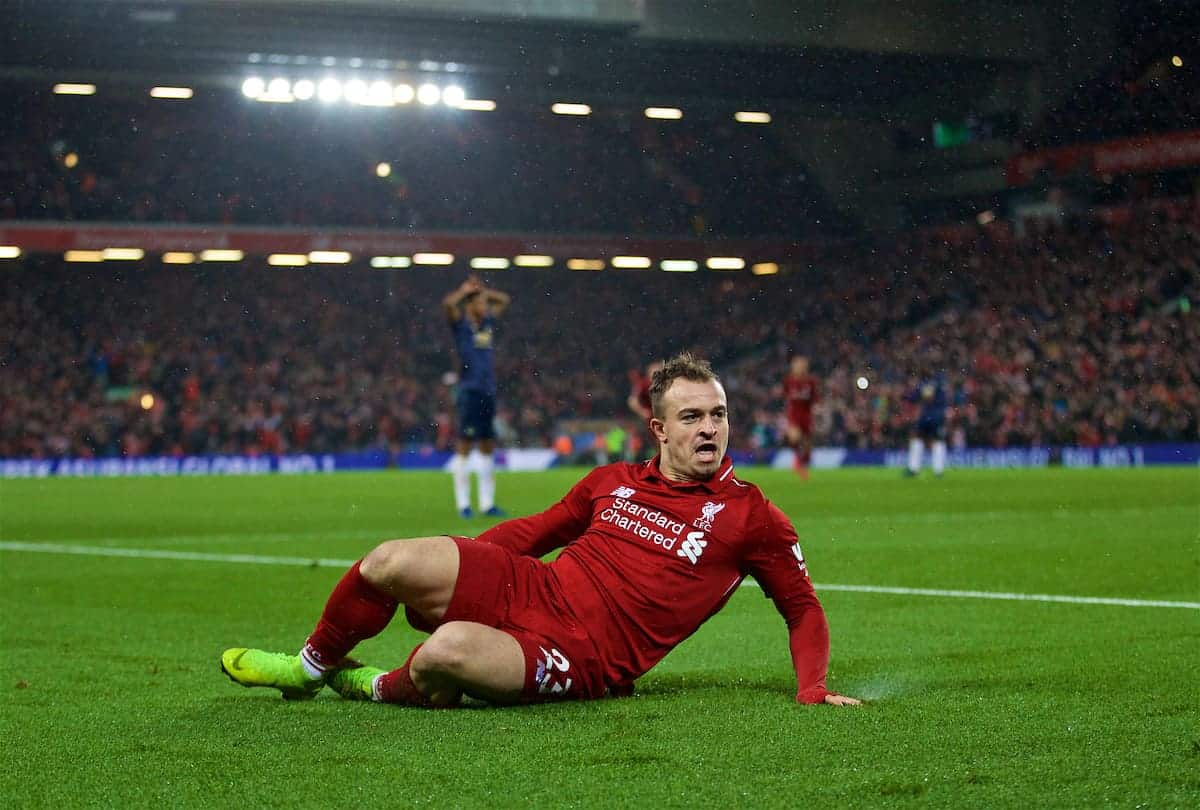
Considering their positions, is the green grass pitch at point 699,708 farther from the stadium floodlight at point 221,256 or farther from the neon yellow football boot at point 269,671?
the stadium floodlight at point 221,256

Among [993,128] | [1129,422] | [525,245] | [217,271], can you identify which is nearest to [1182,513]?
[1129,422]

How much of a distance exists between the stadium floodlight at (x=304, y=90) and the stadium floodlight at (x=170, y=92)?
2786mm

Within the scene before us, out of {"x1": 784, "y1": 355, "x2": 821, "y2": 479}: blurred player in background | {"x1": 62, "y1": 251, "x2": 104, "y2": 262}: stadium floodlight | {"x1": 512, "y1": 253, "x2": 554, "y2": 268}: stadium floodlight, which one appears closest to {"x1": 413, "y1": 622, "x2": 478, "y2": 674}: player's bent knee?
{"x1": 784, "y1": 355, "x2": 821, "y2": 479}: blurred player in background

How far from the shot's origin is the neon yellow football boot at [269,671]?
202 inches

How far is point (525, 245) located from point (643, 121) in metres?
4.92

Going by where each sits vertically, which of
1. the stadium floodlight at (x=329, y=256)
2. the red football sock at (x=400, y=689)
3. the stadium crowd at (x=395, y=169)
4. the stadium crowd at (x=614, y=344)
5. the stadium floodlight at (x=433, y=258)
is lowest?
the red football sock at (x=400, y=689)

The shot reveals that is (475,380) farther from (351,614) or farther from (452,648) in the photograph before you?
(452,648)

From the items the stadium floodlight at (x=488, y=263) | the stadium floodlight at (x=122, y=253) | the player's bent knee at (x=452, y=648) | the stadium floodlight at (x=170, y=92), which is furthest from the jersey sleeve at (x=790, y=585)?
the stadium floodlight at (x=488, y=263)

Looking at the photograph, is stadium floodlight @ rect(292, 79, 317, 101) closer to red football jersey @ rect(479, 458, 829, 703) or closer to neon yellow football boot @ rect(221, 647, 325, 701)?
neon yellow football boot @ rect(221, 647, 325, 701)

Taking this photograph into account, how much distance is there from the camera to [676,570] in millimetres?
5055

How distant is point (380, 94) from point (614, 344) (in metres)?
12.2

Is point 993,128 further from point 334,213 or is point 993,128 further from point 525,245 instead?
point 334,213

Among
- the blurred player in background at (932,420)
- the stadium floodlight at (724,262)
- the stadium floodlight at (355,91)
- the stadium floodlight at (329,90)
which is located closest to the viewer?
the blurred player in background at (932,420)

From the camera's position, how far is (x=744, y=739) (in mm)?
4344
